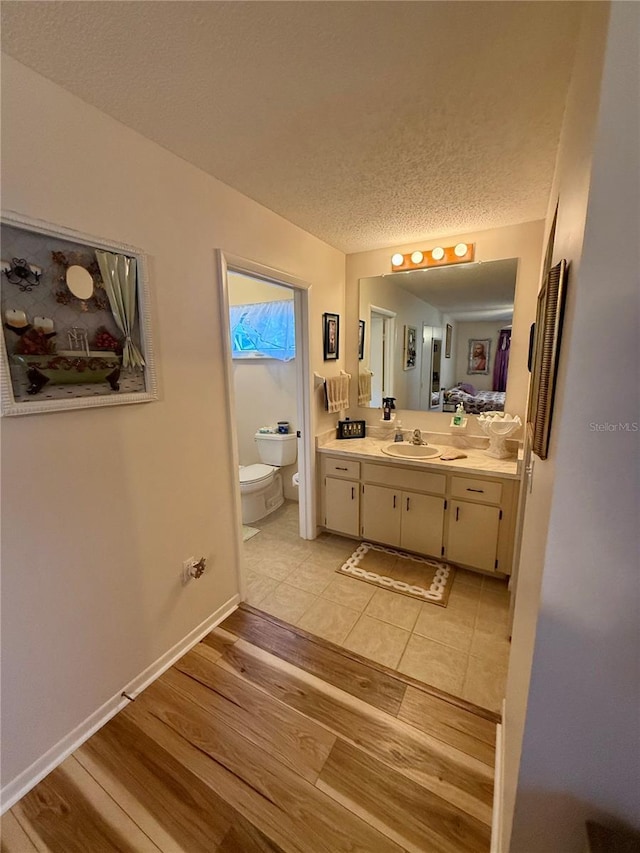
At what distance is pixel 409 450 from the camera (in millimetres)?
2740

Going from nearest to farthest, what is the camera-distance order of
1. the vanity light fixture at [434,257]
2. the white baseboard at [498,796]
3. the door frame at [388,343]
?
the white baseboard at [498,796] < the vanity light fixture at [434,257] < the door frame at [388,343]

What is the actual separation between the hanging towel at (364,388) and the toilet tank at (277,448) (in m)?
0.79

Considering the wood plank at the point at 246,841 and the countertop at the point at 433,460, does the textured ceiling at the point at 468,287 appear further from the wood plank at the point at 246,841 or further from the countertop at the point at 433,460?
the wood plank at the point at 246,841

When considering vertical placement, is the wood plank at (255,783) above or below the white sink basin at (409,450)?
below

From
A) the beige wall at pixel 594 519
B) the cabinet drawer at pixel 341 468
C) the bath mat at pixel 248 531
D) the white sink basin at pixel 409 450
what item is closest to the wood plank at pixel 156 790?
the beige wall at pixel 594 519

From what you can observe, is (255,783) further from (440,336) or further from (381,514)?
(440,336)

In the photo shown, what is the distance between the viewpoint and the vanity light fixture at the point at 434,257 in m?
2.45

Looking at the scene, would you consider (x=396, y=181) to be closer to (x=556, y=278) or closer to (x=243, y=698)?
(x=556, y=278)

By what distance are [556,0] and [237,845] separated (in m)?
2.54

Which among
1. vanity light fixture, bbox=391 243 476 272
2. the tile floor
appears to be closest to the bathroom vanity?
the tile floor

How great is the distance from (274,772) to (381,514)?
1610 mm

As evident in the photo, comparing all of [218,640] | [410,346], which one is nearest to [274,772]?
[218,640]

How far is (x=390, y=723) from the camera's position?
1408mm

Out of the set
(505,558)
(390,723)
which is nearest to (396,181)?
(505,558)
